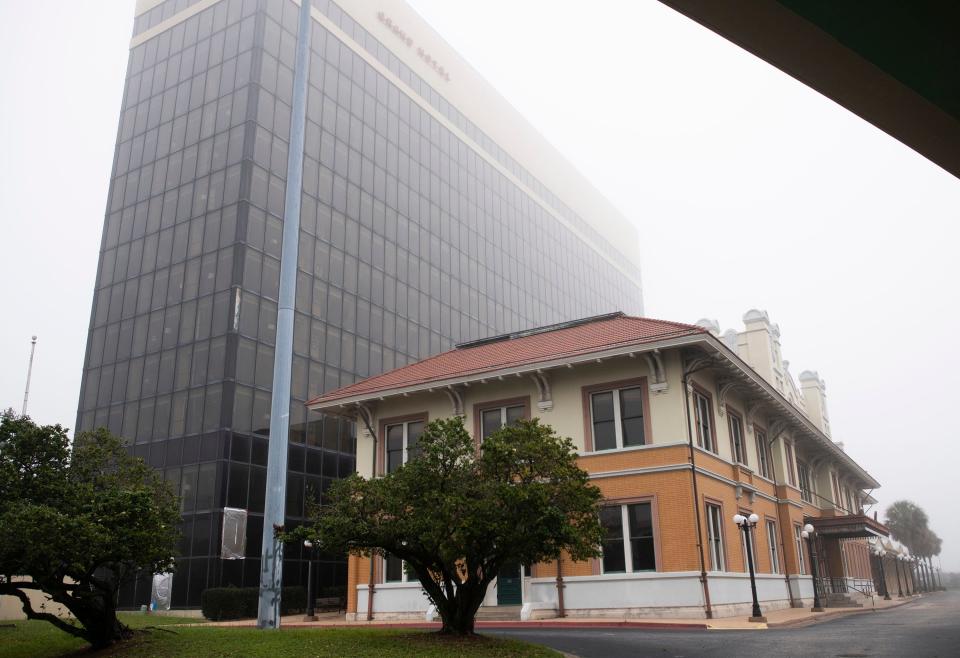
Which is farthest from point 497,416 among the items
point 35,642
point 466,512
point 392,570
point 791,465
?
point 791,465

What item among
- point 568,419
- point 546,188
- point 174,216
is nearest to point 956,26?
point 568,419

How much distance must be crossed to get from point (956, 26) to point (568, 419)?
24121mm

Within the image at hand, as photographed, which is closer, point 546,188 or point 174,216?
point 174,216

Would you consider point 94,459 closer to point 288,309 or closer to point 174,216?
point 288,309

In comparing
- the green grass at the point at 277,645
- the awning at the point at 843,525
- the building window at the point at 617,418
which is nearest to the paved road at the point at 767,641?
the green grass at the point at 277,645

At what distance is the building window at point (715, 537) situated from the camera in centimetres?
2520

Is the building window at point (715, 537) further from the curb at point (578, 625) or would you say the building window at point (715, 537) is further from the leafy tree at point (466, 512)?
the leafy tree at point (466, 512)

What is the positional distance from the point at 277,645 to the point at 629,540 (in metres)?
13.5

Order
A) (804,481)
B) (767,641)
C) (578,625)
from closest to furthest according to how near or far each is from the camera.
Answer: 1. (767,641)
2. (578,625)
3. (804,481)

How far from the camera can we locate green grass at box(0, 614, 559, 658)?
14.0 m

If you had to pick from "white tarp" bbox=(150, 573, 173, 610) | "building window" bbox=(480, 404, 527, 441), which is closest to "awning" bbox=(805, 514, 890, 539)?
"building window" bbox=(480, 404, 527, 441)

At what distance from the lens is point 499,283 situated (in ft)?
230

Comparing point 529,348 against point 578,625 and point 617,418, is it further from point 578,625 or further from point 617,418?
point 578,625

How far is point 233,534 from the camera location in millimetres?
39906
